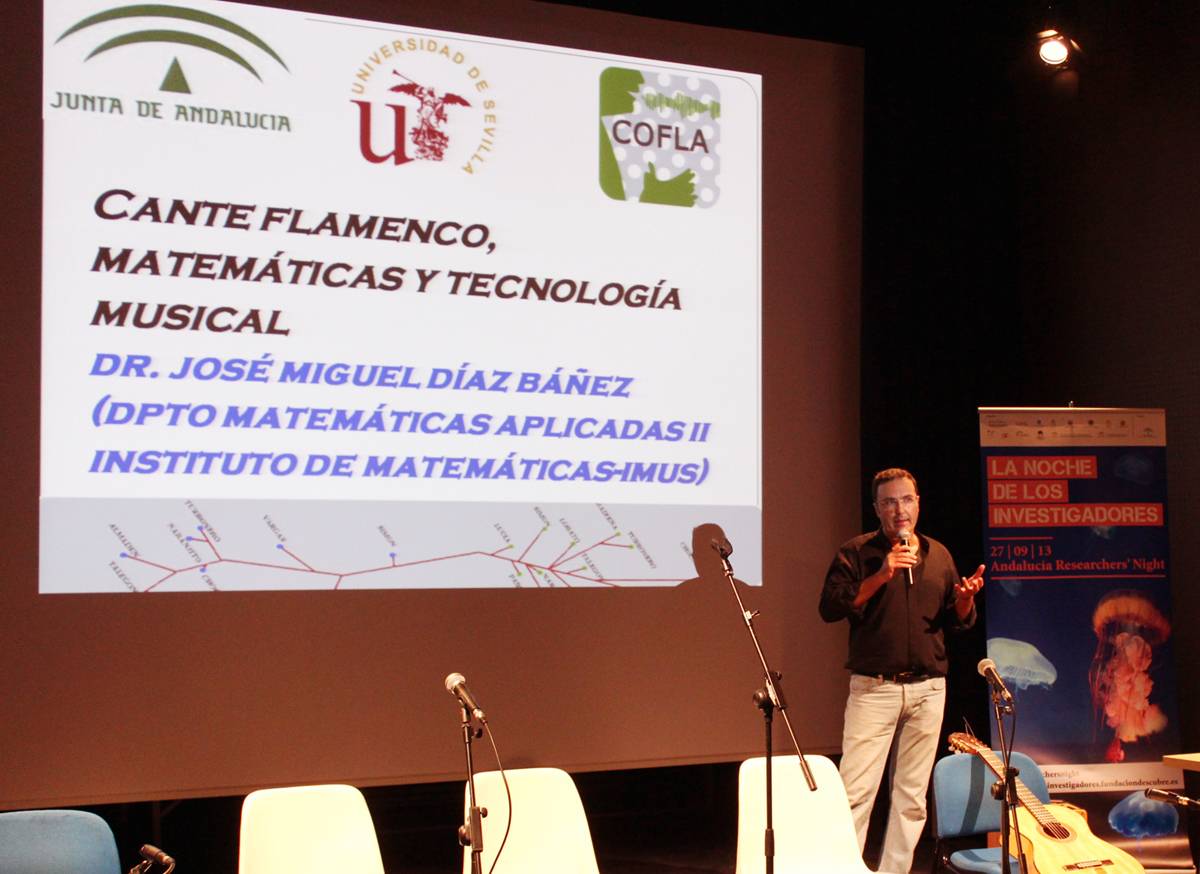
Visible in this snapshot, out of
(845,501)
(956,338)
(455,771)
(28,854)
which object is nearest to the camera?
(28,854)

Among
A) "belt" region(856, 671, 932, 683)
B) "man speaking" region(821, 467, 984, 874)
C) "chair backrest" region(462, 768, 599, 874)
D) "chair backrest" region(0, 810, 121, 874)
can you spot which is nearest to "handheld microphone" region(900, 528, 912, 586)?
"man speaking" region(821, 467, 984, 874)

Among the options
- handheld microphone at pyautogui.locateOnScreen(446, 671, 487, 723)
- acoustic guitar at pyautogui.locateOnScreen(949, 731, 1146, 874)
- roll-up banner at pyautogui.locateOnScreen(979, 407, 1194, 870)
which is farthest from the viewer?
roll-up banner at pyautogui.locateOnScreen(979, 407, 1194, 870)

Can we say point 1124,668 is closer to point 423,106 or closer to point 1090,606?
point 1090,606

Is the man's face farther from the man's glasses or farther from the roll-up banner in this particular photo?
the roll-up banner

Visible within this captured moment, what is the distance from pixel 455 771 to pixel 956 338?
2888mm

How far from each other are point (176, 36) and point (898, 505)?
9.76ft

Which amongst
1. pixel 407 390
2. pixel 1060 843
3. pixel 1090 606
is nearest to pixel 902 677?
pixel 1060 843

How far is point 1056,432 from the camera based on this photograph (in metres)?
4.81

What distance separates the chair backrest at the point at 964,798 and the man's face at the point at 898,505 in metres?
0.80

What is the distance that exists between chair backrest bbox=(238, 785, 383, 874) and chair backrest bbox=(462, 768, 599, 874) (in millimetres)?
303

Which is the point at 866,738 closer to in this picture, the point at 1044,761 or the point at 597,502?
the point at 1044,761

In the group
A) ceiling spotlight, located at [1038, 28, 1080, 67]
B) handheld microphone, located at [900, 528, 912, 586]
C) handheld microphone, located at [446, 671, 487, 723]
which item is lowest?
handheld microphone, located at [446, 671, 487, 723]

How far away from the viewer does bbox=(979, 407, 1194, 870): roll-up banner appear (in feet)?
15.2

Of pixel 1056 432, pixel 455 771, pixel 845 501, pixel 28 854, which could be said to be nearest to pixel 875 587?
pixel 845 501
